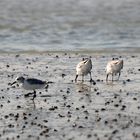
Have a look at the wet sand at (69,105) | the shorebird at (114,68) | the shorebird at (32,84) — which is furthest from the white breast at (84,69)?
the shorebird at (32,84)

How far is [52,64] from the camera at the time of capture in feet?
97.0

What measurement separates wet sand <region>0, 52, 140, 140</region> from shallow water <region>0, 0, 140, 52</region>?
26.3 ft

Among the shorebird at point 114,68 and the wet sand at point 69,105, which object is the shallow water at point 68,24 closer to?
the wet sand at point 69,105

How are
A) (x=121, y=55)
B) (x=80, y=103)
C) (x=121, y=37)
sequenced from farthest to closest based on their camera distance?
(x=121, y=37)
(x=121, y=55)
(x=80, y=103)

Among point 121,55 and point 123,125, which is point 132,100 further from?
point 121,55

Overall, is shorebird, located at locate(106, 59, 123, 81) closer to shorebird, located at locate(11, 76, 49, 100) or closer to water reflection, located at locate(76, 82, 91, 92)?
water reflection, located at locate(76, 82, 91, 92)

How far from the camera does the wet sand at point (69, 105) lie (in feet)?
57.7

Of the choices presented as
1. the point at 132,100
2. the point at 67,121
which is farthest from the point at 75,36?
the point at 67,121

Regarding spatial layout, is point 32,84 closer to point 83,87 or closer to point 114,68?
point 83,87

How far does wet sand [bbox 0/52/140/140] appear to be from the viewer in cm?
1759

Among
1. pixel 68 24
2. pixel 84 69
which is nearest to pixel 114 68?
pixel 84 69

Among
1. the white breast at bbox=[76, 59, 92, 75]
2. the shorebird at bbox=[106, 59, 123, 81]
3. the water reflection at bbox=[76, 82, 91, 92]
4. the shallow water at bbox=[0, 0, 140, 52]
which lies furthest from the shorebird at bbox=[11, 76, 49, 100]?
the shallow water at bbox=[0, 0, 140, 52]

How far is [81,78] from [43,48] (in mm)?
9954

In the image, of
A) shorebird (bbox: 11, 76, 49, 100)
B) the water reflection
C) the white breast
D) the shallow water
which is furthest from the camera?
the shallow water
